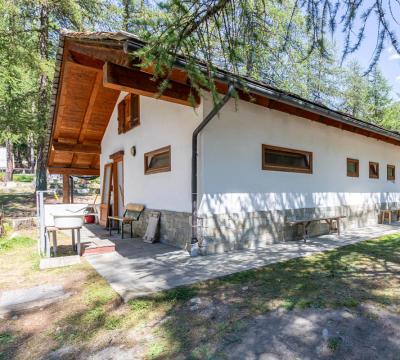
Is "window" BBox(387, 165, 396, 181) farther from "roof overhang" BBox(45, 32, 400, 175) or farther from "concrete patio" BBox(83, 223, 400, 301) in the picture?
"concrete patio" BBox(83, 223, 400, 301)

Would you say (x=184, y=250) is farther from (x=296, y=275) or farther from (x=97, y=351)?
(x=97, y=351)

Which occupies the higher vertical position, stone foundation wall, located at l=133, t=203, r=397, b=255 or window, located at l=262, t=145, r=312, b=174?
window, located at l=262, t=145, r=312, b=174

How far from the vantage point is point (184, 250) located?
5.95 m

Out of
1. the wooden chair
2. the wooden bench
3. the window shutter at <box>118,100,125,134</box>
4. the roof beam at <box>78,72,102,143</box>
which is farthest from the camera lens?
the window shutter at <box>118,100,125,134</box>

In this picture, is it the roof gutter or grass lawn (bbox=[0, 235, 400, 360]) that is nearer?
grass lawn (bbox=[0, 235, 400, 360])

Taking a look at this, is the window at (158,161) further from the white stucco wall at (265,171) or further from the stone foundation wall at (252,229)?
the stone foundation wall at (252,229)

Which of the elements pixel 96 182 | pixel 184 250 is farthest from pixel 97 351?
pixel 96 182

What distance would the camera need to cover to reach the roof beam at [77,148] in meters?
9.89

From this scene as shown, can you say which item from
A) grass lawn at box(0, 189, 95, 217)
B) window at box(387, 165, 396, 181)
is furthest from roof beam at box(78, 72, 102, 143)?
window at box(387, 165, 396, 181)

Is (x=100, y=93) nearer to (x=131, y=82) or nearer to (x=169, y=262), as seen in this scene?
(x=131, y=82)

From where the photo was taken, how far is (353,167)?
9398 millimetres

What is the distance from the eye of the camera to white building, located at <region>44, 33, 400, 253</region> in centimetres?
559

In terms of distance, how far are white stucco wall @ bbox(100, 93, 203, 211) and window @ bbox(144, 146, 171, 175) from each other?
117 mm

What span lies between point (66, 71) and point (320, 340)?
6727mm
